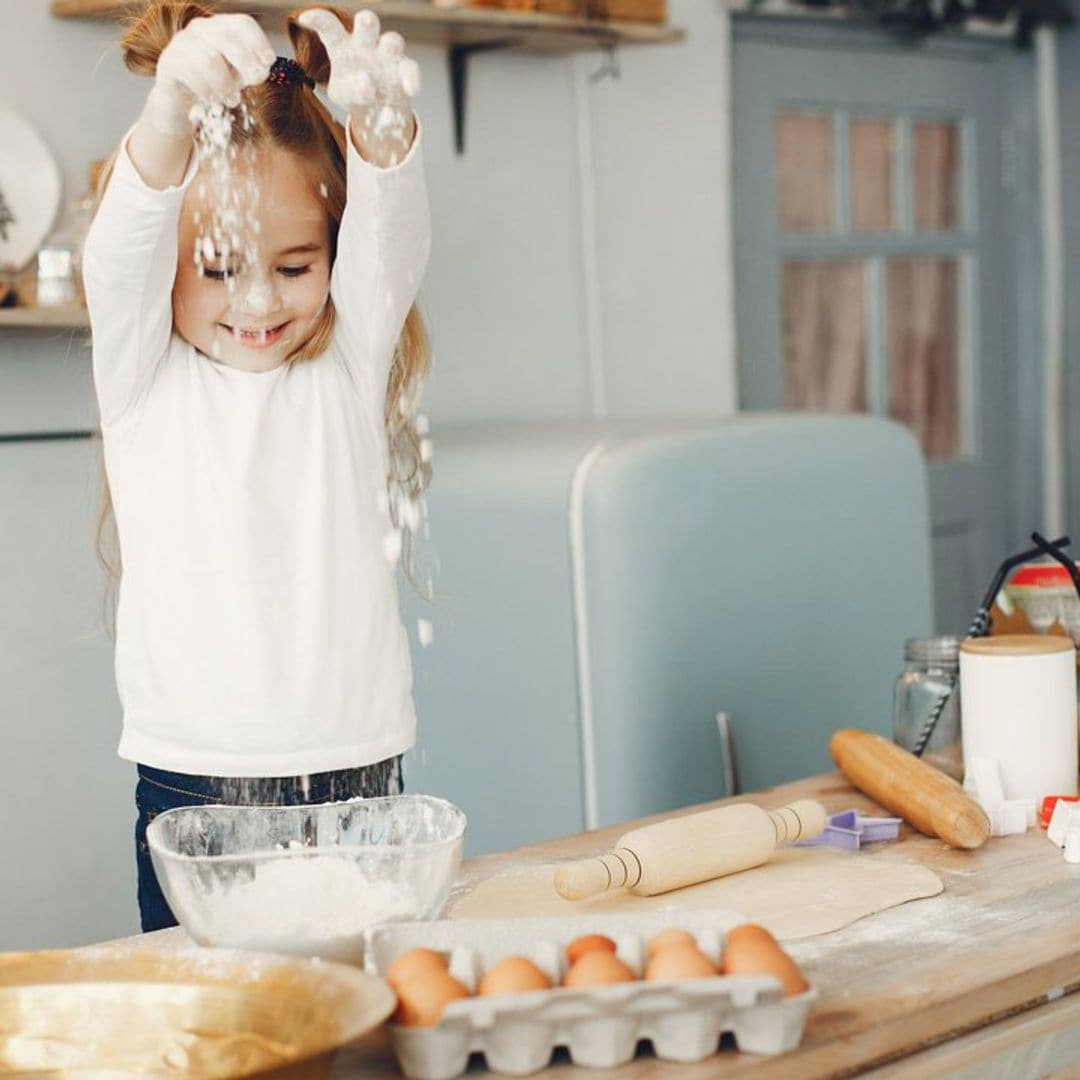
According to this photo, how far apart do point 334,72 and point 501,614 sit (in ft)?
3.93

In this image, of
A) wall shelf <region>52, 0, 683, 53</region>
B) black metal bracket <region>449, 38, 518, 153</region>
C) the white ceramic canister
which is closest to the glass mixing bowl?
the white ceramic canister

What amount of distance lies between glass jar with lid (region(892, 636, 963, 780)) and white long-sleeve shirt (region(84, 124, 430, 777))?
2.02ft

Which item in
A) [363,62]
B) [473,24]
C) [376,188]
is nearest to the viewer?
[363,62]

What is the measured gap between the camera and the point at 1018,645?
1.74 metres

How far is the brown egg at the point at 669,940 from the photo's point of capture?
1.10m

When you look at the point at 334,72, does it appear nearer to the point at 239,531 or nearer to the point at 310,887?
the point at 239,531

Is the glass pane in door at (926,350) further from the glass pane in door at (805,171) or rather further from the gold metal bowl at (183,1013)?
the gold metal bowl at (183,1013)

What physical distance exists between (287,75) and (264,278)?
7.7 inches

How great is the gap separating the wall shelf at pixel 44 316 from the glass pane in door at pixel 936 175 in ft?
7.37

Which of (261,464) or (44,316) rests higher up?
(44,316)

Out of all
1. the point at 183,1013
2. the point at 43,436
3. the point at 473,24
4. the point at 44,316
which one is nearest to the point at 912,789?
the point at 183,1013

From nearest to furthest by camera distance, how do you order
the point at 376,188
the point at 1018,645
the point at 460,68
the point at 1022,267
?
the point at 376,188 < the point at 1018,645 < the point at 460,68 < the point at 1022,267

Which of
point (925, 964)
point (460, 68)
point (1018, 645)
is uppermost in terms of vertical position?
point (460, 68)

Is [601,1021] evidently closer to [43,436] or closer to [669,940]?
[669,940]
